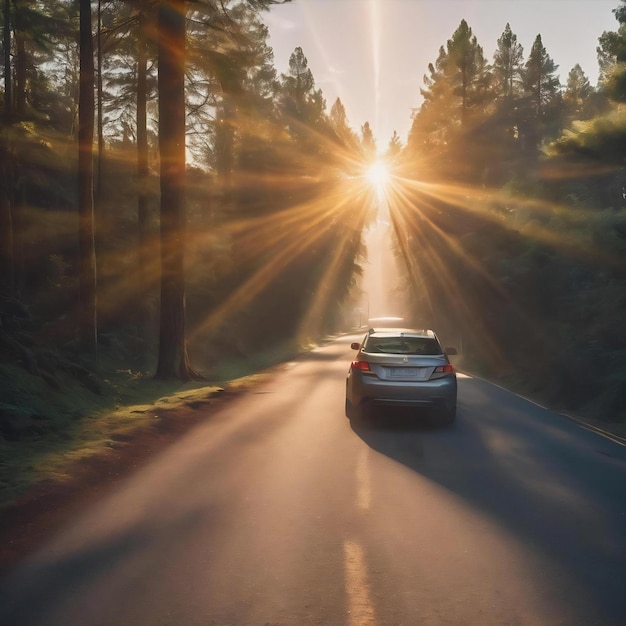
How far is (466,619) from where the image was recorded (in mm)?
4301

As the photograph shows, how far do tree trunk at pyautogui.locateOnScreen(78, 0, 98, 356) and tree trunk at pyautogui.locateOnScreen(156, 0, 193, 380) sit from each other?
1863mm

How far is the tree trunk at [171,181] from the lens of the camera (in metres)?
18.7

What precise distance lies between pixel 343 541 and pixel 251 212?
1343 inches

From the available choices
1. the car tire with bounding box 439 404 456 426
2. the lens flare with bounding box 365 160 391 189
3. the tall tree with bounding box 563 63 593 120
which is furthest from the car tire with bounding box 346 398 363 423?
the tall tree with bounding box 563 63 593 120

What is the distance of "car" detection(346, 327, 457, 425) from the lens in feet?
40.3

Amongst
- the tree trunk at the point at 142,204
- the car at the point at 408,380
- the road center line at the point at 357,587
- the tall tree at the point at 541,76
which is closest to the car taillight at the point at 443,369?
the car at the point at 408,380

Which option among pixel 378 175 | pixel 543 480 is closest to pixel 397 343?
pixel 543 480

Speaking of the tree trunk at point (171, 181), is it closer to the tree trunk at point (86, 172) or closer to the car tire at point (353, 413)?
the tree trunk at point (86, 172)

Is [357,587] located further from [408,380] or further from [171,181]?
[171,181]

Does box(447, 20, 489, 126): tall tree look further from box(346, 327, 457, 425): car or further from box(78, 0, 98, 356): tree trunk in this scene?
box(346, 327, 457, 425): car

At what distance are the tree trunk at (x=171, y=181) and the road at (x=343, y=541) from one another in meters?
8.72

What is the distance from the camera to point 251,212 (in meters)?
38.8

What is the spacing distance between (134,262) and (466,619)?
25009 millimetres

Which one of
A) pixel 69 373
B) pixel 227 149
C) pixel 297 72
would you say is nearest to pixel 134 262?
pixel 69 373
